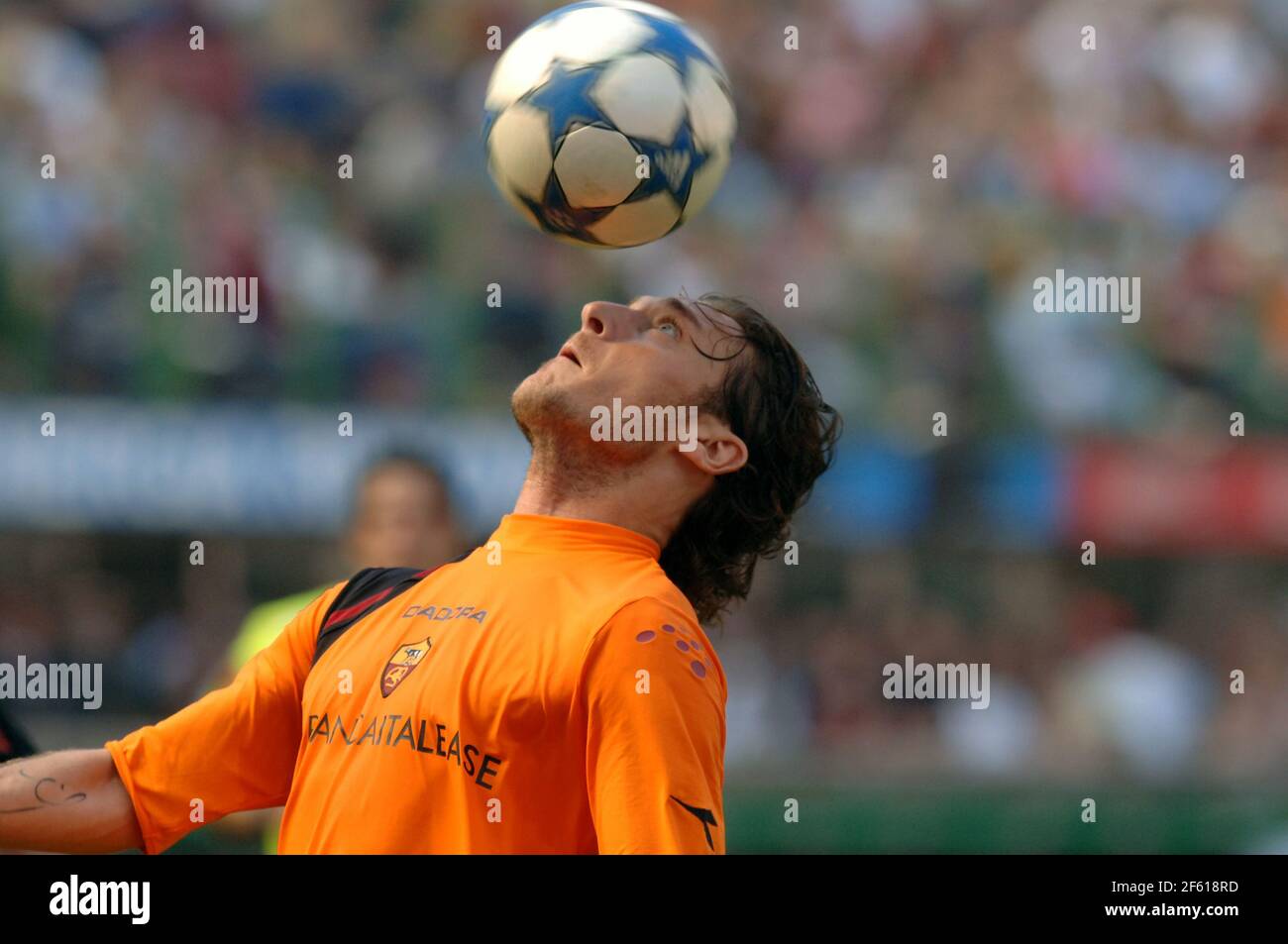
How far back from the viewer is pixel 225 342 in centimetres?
979

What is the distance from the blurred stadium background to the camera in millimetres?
9516

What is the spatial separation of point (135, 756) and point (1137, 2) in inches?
471

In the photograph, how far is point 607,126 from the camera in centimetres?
441

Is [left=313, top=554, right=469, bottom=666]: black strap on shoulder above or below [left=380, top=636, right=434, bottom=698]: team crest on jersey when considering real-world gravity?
above

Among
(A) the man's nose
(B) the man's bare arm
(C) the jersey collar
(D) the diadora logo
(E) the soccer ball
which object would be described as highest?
(E) the soccer ball

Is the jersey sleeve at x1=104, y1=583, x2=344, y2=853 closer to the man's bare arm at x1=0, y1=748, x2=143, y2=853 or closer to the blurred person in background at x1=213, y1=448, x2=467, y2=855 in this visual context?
the man's bare arm at x1=0, y1=748, x2=143, y2=853

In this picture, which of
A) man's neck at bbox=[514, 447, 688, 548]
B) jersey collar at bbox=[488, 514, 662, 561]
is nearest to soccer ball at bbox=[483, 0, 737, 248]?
man's neck at bbox=[514, 447, 688, 548]

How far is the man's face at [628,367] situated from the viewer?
3729 millimetres

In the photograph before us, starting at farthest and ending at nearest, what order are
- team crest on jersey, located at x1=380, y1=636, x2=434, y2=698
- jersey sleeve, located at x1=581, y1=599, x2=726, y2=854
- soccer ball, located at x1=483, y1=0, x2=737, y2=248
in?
1. soccer ball, located at x1=483, y1=0, x2=737, y2=248
2. team crest on jersey, located at x1=380, y1=636, x2=434, y2=698
3. jersey sleeve, located at x1=581, y1=599, x2=726, y2=854

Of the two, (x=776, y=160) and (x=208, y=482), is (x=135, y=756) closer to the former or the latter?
(x=208, y=482)

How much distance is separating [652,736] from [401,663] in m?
0.61

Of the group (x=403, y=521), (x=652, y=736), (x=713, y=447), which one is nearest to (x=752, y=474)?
(x=713, y=447)

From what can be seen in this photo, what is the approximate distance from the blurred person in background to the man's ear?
202cm

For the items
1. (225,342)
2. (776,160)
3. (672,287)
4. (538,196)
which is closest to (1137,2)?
(776,160)
